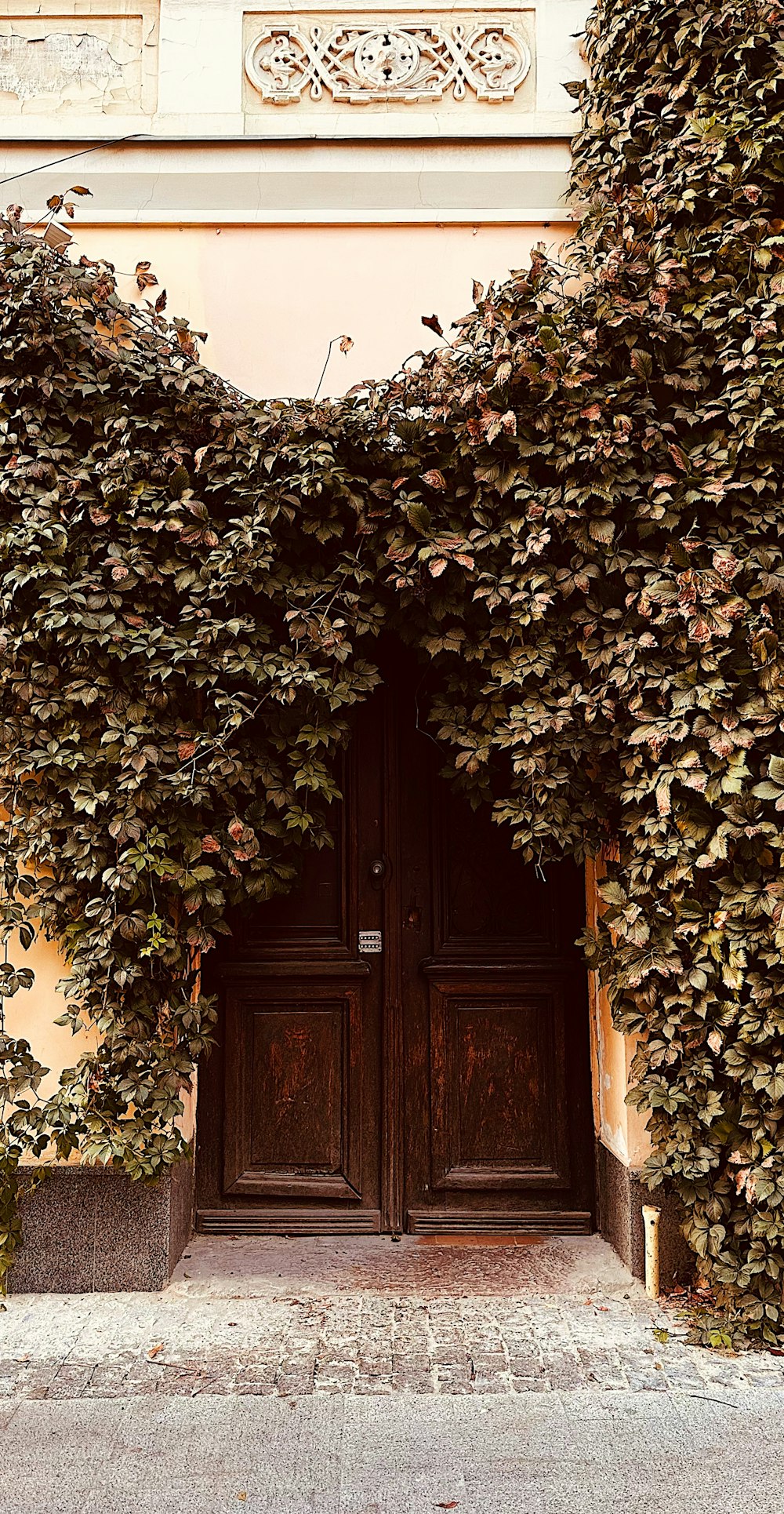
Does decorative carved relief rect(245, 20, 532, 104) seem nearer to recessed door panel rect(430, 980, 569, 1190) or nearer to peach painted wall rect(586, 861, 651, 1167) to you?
peach painted wall rect(586, 861, 651, 1167)

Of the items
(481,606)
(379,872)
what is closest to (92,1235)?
(379,872)

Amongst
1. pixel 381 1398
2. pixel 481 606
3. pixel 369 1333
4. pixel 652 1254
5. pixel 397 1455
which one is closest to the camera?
pixel 397 1455

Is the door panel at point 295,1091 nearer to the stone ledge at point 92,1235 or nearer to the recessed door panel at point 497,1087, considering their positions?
the recessed door panel at point 497,1087

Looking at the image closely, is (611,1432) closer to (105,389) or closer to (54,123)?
(105,389)

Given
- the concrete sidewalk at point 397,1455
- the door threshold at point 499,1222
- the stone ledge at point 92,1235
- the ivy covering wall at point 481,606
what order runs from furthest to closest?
the door threshold at point 499,1222 → the stone ledge at point 92,1235 → the ivy covering wall at point 481,606 → the concrete sidewalk at point 397,1455

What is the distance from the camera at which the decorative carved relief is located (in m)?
4.17

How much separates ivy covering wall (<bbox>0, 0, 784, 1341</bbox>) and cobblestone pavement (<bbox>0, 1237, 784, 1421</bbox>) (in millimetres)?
341

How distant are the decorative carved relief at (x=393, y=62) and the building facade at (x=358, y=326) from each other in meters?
0.01

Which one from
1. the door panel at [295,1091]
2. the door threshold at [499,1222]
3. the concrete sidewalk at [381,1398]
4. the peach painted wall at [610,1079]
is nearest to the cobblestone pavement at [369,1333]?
the concrete sidewalk at [381,1398]

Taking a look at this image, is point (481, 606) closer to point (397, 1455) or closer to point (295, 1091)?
point (295, 1091)

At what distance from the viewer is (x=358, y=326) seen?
408 centimetres

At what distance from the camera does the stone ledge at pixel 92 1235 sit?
358 centimetres

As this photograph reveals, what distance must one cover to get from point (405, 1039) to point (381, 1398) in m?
1.42

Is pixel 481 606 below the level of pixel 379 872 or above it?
above
